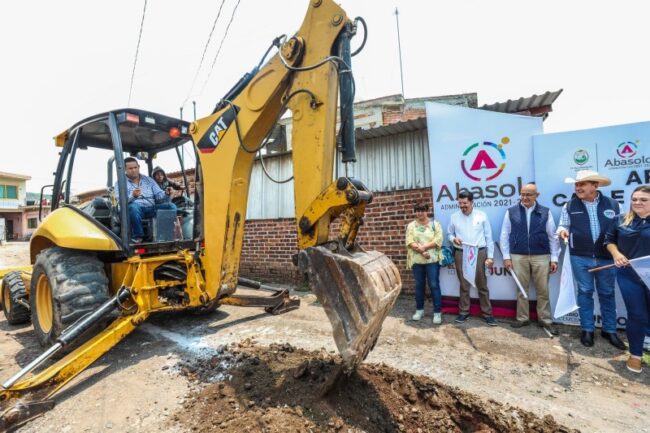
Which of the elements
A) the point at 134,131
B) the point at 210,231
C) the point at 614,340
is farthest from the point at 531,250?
the point at 134,131

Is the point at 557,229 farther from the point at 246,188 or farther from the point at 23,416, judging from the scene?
the point at 23,416

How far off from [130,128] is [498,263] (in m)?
5.23

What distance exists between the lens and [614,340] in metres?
3.96

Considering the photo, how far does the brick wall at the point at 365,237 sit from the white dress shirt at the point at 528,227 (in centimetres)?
127

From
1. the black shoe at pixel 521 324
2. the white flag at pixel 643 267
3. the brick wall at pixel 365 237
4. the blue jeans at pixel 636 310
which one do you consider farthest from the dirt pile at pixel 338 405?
the brick wall at pixel 365 237

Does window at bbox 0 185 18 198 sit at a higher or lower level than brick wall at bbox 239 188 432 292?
higher

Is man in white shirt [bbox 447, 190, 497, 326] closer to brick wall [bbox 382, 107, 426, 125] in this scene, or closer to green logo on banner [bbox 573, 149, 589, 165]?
green logo on banner [bbox 573, 149, 589, 165]

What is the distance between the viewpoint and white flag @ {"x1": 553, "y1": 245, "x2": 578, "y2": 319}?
13.6ft

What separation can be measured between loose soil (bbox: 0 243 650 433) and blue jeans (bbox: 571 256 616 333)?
0.26m

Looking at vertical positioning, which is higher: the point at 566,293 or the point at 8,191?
the point at 8,191

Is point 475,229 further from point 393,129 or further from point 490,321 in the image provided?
point 393,129

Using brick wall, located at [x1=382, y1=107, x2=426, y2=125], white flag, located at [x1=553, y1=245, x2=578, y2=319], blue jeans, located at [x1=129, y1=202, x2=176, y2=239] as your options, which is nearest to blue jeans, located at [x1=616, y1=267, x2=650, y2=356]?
white flag, located at [x1=553, y1=245, x2=578, y2=319]

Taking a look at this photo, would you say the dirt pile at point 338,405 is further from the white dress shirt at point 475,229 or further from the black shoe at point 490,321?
the white dress shirt at point 475,229

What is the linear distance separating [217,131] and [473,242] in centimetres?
364
